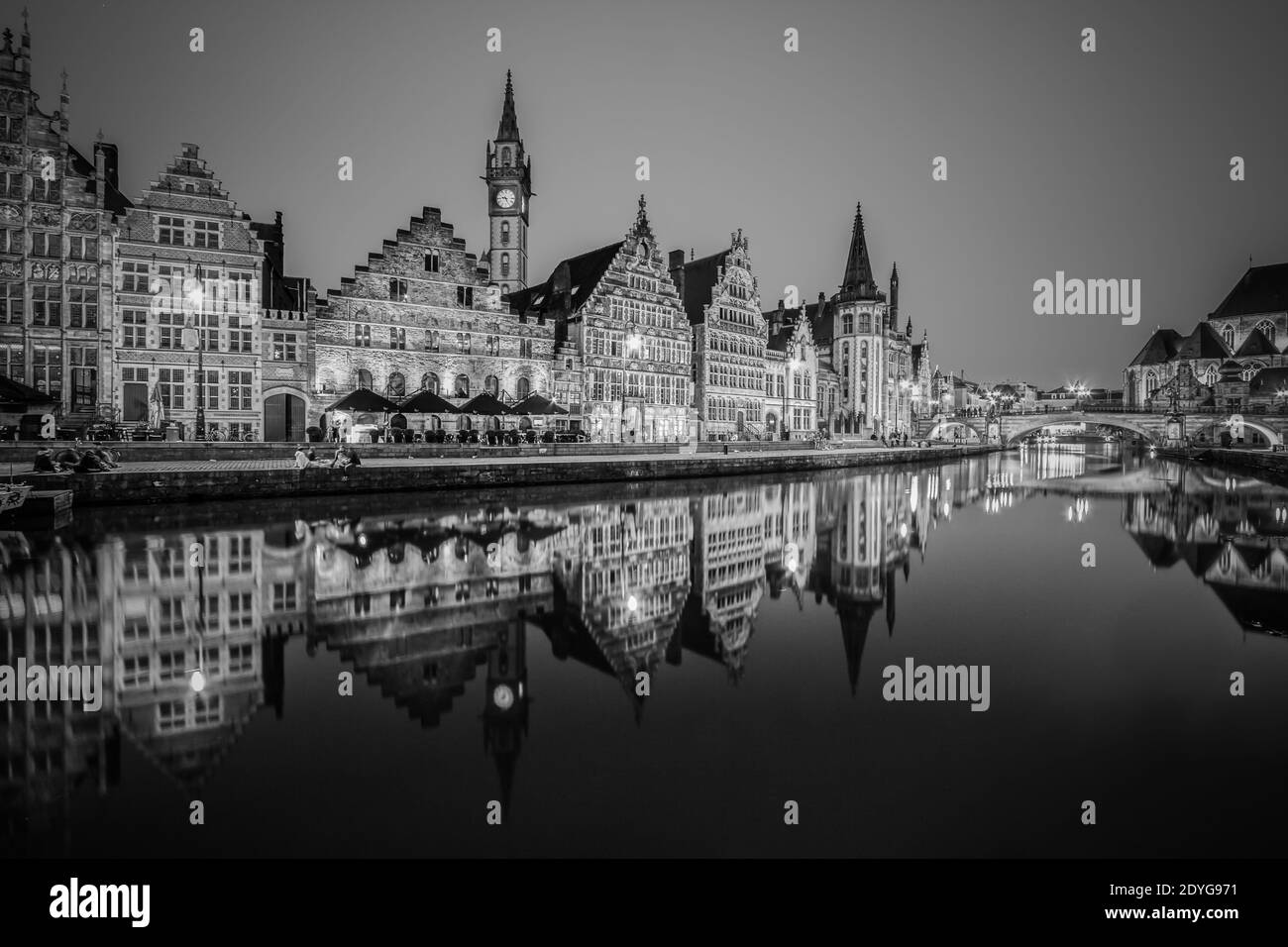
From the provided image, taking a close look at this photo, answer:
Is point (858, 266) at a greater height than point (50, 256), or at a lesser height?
greater

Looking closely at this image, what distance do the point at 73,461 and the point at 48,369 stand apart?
16090 millimetres

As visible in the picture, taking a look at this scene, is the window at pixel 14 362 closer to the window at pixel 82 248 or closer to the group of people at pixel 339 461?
the window at pixel 82 248

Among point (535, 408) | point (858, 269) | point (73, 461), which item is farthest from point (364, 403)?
point (858, 269)

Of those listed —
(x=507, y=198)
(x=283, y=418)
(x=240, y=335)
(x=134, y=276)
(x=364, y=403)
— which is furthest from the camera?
(x=507, y=198)

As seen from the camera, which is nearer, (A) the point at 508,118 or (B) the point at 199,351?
(B) the point at 199,351

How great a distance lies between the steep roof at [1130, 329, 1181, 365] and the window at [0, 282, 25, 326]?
454ft

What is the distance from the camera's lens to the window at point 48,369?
32750 millimetres

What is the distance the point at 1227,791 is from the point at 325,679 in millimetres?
8180

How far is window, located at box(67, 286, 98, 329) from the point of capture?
3341cm

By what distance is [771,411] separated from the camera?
63375mm

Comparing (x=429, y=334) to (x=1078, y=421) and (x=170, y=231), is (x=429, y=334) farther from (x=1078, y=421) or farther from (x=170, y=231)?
(x=1078, y=421)

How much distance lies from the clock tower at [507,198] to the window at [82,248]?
1091 inches

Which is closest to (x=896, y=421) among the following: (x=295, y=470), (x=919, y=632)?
(x=295, y=470)

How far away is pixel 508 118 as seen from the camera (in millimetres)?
57469
